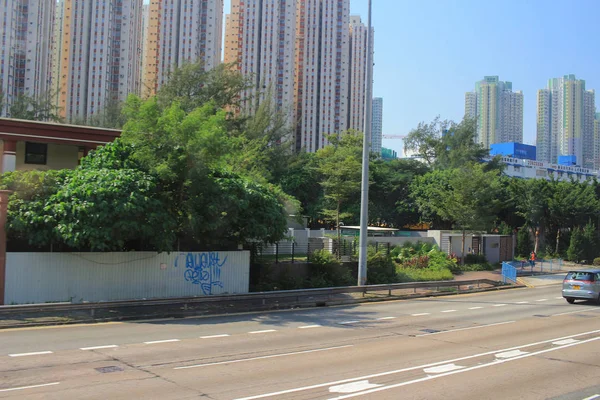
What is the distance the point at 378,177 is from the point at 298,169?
889 centimetres

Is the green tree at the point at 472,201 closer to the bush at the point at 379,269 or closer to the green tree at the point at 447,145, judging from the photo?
the bush at the point at 379,269

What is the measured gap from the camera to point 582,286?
Result: 23.3 meters

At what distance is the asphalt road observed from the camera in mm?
8984

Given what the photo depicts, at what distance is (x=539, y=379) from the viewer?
1016cm

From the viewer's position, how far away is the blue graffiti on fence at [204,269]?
21750 mm

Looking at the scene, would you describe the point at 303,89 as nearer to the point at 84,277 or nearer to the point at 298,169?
the point at 298,169

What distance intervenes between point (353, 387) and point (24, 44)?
122182mm

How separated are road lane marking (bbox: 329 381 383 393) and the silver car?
17407 millimetres

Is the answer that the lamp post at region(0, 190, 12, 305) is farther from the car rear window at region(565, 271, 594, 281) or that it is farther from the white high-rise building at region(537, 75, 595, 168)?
the white high-rise building at region(537, 75, 595, 168)

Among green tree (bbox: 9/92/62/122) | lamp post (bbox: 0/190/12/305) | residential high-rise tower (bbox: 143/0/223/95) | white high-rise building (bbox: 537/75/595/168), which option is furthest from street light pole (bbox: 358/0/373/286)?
white high-rise building (bbox: 537/75/595/168)

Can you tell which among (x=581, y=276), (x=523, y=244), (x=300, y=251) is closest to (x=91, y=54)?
(x=523, y=244)

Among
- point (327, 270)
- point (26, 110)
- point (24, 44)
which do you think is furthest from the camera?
point (24, 44)

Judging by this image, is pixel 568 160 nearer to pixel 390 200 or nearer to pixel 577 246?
pixel 390 200

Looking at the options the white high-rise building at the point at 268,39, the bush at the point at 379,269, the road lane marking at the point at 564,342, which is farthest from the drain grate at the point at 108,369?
the white high-rise building at the point at 268,39
